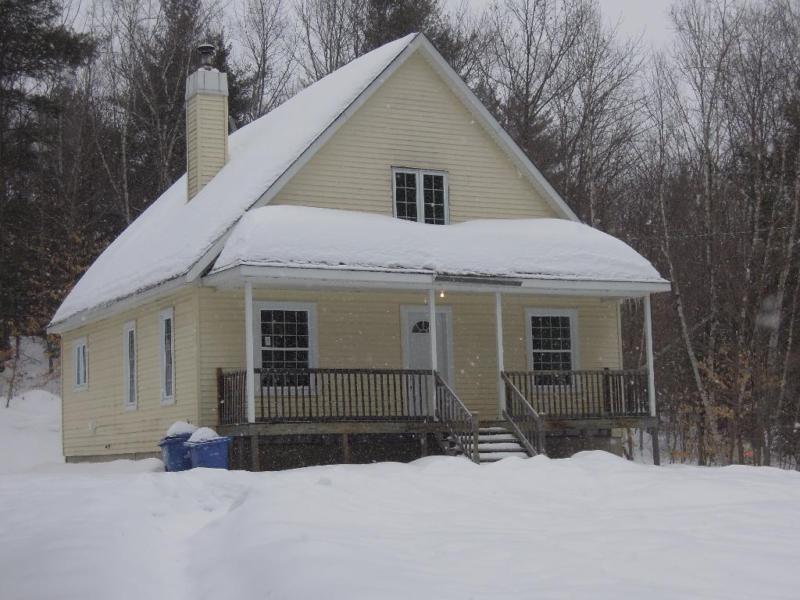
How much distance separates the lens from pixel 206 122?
23.4 meters

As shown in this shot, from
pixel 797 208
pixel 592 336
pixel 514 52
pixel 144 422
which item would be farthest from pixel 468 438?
pixel 514 52

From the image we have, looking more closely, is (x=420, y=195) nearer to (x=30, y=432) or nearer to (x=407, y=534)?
(x=407, y=534)

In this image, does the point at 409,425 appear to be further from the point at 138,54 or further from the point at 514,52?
the point at 138,54

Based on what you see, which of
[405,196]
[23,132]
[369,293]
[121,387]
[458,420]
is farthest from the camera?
[23,132]

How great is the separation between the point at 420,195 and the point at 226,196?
11.9 feet

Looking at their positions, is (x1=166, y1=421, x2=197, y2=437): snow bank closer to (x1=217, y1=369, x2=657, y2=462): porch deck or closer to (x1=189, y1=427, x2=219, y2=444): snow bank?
(x1=189, y1=427, x2=219, y2=444): snow bank

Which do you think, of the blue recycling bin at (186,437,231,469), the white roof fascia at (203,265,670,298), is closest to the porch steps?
the white roof fascia at (203,265,670,298)

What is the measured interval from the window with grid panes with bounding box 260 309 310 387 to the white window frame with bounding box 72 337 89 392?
23.4ft

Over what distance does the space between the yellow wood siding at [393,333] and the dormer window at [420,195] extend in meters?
1.52

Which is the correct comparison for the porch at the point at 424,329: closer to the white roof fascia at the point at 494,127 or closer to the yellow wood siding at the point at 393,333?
the yellow wood siding at the point at 393,333

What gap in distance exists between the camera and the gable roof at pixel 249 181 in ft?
65.2

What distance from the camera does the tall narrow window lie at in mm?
23203

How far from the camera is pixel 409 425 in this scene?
19.2 metres

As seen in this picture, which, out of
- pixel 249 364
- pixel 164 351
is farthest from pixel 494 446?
pixel 164 351
